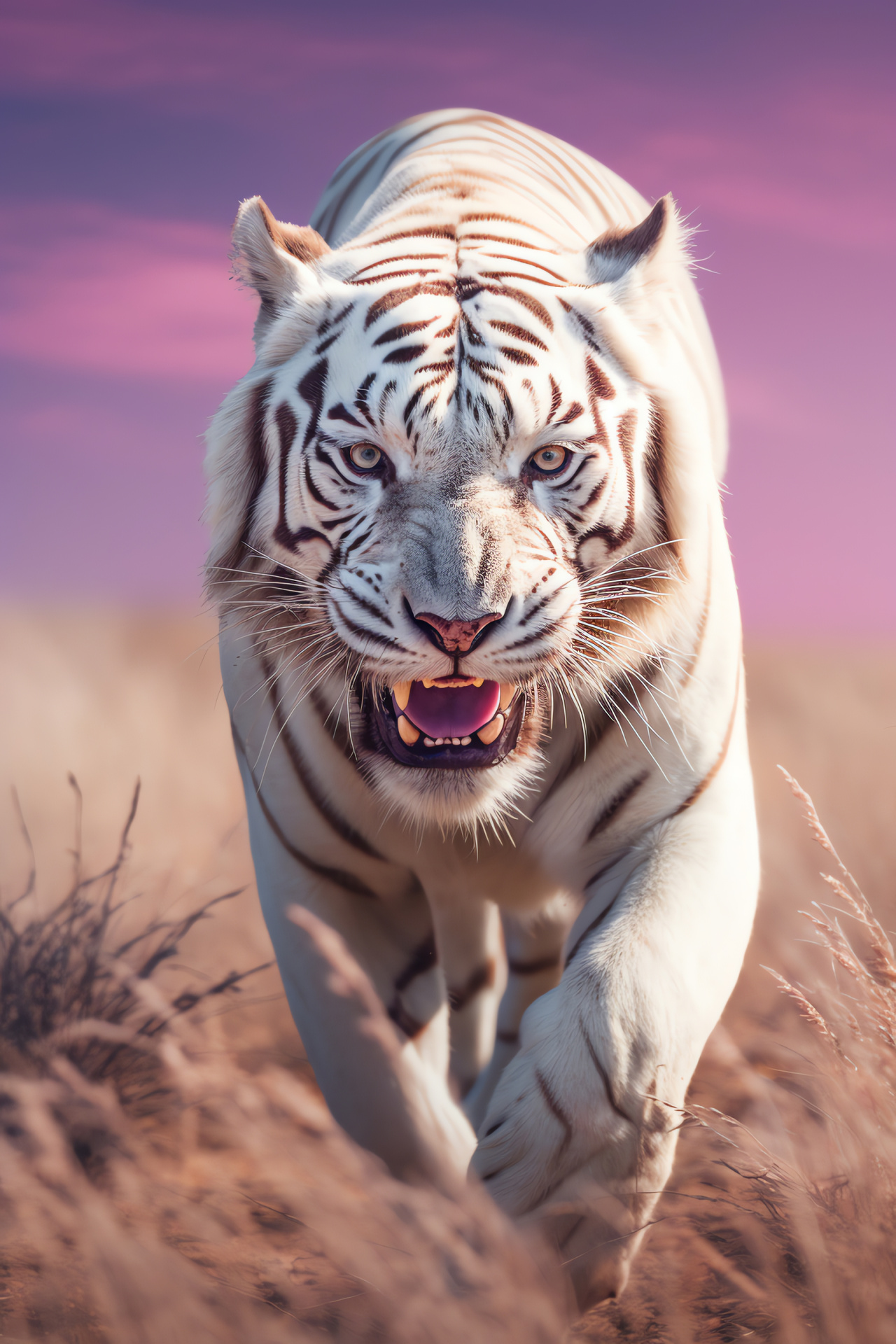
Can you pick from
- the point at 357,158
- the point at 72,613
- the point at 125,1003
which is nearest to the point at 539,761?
the point at 125,1003

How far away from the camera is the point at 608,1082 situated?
182cm

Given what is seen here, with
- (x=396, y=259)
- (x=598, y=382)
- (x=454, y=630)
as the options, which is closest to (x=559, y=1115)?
(x=454, y=630)

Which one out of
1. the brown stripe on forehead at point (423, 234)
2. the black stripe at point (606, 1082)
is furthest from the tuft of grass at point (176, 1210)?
the brown stripe on forehead at point (423, 234)

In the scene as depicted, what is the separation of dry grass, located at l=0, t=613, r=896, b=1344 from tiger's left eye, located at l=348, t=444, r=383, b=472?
3.14 ft

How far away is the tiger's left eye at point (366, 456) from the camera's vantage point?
2025 mm

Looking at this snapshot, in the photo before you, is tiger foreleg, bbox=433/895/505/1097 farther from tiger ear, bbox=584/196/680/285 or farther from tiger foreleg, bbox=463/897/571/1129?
tiger ear, bbox=584/196/680/285

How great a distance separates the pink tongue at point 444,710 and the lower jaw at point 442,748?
3 centimetres

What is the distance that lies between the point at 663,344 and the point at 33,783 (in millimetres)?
5079

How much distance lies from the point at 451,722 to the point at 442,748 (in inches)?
2.0

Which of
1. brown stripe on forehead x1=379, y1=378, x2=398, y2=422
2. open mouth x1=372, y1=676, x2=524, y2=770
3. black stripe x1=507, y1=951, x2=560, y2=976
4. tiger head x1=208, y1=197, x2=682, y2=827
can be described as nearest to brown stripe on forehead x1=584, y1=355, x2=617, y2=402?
tiger head x1=208, y1=197, x2=682, y2=827

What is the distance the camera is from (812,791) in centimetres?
714

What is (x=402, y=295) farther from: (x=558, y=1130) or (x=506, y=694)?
(x=558, y=1130)

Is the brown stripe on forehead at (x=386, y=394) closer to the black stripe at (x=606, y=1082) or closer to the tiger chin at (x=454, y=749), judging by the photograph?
the tiger chin at (x=454, y=749)

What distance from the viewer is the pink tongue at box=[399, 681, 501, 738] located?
6.70ft
